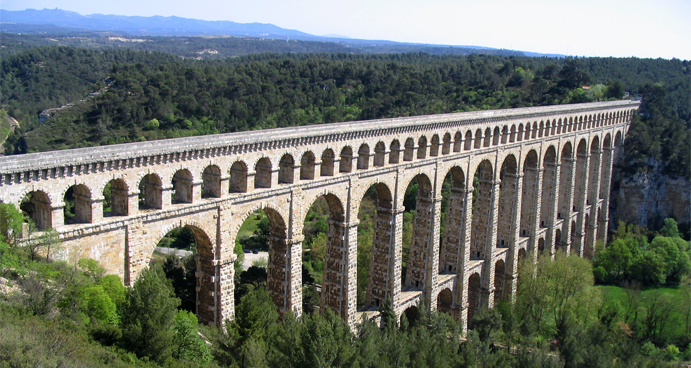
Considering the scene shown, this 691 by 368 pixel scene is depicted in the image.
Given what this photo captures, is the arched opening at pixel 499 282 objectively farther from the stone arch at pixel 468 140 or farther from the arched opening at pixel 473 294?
the stone arch at pixel 468 140

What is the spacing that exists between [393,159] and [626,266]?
1304 inches

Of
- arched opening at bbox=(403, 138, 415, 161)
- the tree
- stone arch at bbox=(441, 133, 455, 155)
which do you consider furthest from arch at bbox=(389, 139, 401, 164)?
the tree

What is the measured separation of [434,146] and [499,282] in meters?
16.4

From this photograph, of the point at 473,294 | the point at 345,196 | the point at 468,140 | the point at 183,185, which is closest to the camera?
the point at 183,185

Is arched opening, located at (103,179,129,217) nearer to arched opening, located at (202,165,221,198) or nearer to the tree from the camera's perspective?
the tree

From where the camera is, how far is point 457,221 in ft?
142

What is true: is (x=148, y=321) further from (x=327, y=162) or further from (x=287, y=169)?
(x=327, y=162)

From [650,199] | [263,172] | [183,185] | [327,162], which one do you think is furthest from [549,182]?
[183,185]

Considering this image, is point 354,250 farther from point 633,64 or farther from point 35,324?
point 633,64

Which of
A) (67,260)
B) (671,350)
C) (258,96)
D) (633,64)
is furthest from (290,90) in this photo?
(633,64)

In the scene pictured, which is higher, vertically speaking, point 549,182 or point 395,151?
point 395,151

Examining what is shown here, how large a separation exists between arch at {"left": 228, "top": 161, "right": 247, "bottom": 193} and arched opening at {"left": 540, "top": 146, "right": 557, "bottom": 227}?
3379 centimetres

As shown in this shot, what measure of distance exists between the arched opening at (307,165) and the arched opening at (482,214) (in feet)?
59.2

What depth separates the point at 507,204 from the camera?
4919 cm
